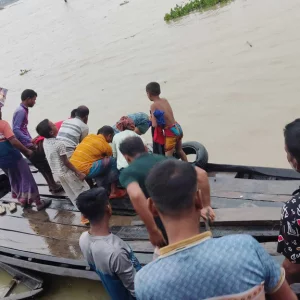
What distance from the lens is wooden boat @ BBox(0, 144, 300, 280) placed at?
11.9 ft

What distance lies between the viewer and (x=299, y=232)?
216 centimetres

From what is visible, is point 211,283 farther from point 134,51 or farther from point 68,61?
point 68,61

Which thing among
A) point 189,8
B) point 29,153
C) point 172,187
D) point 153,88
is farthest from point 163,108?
point 189,8

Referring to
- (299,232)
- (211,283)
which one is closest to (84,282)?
(299,232)

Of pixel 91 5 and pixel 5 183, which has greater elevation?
pixel 91 5

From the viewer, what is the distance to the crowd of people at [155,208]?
57.1 inches

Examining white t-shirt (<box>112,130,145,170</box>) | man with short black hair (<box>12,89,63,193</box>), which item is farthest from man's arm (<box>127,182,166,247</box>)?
man with short black hair (<box>12,89,63,193</box>)

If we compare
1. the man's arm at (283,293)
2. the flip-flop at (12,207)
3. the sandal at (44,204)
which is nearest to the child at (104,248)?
the man's arm at (283,293)

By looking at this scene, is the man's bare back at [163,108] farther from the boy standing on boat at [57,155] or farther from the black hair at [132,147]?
the black hair at [132,147]

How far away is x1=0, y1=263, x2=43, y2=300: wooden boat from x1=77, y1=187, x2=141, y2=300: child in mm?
2267

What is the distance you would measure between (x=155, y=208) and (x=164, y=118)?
3434 millimetres

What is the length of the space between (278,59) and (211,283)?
36.8 feet

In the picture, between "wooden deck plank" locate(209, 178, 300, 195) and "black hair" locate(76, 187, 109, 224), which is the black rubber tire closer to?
"wooden deck plank" locate(209, 178, 300, 195)

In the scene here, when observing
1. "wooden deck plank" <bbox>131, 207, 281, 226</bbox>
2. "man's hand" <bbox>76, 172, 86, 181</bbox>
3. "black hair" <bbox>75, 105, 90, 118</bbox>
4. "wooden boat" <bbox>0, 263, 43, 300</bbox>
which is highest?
"black hair" <bbox>75, 105, 90, 118</bbox>
